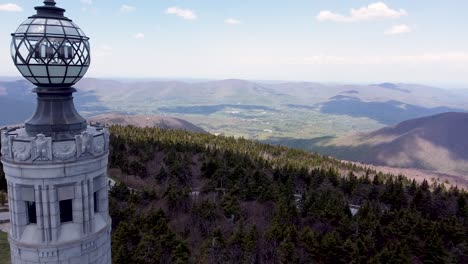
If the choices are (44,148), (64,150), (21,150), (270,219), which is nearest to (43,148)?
(44,148)

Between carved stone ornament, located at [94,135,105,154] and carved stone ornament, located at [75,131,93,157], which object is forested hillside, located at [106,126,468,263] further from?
carved stone ornament, located at [75,131,93,157]

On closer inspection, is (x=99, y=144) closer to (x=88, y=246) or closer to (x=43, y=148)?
(x=43, y=148)

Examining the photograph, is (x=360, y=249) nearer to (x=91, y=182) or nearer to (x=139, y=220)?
(x=139, y=220)

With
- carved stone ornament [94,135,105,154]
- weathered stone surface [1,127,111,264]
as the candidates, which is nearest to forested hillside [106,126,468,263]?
weathered stone surface [1,127,111,264]

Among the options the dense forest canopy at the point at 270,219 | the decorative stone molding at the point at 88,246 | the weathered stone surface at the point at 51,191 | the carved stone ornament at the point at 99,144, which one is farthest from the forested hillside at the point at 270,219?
the carved stone ornament at the point at 99,144

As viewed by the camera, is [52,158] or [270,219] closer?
[52,158]

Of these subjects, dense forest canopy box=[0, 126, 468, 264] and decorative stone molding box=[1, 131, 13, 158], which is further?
dense forest canopy box=[0, 126, 468, 264]
